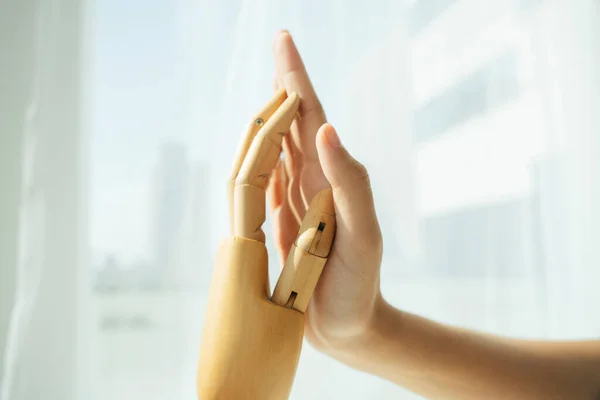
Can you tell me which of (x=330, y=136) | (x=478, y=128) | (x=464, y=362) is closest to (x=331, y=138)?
(x=330, y=136)

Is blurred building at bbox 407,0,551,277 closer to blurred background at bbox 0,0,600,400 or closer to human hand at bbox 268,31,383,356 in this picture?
blurred background at bbox 0,0,600,400

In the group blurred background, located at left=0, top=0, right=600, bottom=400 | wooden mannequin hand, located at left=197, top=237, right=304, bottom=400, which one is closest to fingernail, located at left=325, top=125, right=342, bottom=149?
wooden mannequin hand, located at left=197, top=237, right=304, bottom=400

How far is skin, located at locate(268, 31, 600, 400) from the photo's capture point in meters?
0.49

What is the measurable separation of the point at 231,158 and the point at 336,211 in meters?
0.36

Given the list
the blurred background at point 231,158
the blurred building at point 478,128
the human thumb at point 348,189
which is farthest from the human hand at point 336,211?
the blurred building at point 478,128

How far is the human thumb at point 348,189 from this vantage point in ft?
1.34

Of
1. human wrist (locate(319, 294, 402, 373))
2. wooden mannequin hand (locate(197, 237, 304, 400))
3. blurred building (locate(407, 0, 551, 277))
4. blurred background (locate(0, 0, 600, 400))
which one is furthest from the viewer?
blurred building (locate(407, 0, 551, 277))

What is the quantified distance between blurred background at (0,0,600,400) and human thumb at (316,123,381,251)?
14.1 inches

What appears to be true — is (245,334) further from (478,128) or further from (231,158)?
(478,128)

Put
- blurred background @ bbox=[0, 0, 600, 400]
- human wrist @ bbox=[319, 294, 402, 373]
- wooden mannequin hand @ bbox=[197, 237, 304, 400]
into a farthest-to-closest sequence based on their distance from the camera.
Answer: blurred background @ bbox=[0, 0, 600, 400] → human wrist @ bbox=[319, 294, 402, 373] → wooden mannequin hand @ bbox=[197, 237, 304, 400]

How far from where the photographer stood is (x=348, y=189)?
422mm

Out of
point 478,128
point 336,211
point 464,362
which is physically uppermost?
point 478,128

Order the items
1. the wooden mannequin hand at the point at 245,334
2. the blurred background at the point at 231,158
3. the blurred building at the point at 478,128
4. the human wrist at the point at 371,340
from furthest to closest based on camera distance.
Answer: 1. the blurred building at the point at 478,128
2. the blurred background at the point at 231,158
3. the human wrist at the point at 371,340
4. the wooden mannequin hand at the point at 245,334

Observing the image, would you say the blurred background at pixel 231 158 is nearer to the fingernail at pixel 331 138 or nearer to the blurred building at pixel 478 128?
the blurred building at pixel 478 128
